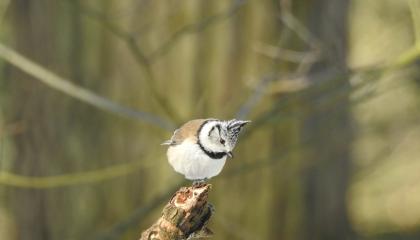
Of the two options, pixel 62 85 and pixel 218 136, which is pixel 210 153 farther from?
pixel 62 85

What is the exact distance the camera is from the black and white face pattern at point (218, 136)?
2.43 feet

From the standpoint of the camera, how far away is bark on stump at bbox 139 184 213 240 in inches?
30.3

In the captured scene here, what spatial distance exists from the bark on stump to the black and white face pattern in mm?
48

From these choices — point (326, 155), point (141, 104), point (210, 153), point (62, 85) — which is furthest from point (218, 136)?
point (326, 155)

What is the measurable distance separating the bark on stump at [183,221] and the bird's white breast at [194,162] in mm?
22

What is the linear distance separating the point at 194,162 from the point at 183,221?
0.07 m

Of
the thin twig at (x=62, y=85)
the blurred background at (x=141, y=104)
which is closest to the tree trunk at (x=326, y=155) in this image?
the blurred background at (x=141, y=104)

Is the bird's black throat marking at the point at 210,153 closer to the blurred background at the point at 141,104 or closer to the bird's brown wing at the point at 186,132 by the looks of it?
the bird's brown wing at the point at 186,132

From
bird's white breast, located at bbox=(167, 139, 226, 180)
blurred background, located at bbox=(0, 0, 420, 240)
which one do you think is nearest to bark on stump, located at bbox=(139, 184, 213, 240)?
bird's white breast, located at bbox=(167, 139, 226, 180)

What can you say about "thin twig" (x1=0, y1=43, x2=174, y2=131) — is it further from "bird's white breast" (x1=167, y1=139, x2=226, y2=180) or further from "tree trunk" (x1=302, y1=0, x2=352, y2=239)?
"bird's white breast" (x1=167, y1=139, x2=226, y2=180)

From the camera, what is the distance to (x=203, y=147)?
2.68ft

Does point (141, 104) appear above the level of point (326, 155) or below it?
below

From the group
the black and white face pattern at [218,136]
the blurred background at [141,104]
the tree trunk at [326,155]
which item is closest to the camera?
the black and white face pattern at [218,136]

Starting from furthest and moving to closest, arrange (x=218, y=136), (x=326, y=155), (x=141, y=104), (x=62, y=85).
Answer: (x=326, y=155) < (x=141, y=104) < (x=62, y=85) < (x=218, y=136)
